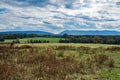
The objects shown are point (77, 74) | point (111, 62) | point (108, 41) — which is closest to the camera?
point (77, 74)

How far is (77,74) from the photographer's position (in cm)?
1237

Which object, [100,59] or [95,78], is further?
[100,59]

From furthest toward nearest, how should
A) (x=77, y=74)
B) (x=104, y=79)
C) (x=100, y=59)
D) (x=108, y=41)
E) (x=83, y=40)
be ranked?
(x=83, y=40)
(x=108, y=41)
(x=100, y=59)
(x=77, y=74)
(x=104, y=79)

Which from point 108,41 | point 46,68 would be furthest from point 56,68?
point 108,41

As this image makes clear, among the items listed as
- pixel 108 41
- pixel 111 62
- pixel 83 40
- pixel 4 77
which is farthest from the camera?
pixel 83 40

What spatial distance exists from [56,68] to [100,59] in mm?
5804

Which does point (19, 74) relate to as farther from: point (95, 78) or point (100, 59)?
point (100, 59)

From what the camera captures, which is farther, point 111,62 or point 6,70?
point 111,62

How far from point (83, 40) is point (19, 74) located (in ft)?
226

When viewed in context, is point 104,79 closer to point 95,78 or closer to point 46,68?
point 95,78

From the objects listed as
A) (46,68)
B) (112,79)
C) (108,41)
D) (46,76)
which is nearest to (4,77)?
(46,76)

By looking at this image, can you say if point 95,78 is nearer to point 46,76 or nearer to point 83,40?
point 46,76

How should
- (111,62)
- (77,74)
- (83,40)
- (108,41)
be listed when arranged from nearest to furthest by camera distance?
(77,74), (111,62), (108,41), (83,40)

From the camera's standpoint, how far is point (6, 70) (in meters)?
11.6
